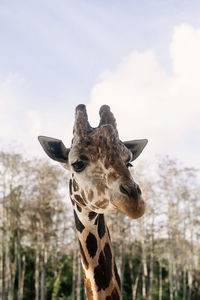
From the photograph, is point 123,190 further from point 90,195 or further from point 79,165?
point 79,165

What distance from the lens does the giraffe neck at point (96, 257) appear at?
102 inches

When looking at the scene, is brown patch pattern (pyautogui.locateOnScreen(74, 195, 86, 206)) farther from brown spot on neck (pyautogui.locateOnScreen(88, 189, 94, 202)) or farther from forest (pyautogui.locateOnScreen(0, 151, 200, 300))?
forest (pyautogui.locateOnScreen(0, 151, 200, 300))

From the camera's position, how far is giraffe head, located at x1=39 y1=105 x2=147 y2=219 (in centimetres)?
215

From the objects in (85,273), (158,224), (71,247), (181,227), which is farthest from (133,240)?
(85,273)

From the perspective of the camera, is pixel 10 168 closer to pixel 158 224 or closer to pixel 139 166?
pixel 139 166

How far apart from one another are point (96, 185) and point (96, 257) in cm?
69

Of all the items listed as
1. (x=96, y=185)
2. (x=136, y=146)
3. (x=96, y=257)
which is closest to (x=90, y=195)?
(x=96, y=185)

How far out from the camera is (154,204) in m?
25.4

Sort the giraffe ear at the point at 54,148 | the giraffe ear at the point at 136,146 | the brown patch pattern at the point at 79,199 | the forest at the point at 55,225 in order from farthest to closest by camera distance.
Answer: the forest at the point at 55,225 → the giraffe ear at the point at 136,146 → the giraffe ear at the point at 54,148 → the brown patch pattern at the point at 79,199

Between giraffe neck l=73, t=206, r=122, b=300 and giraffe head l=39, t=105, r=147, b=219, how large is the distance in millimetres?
150

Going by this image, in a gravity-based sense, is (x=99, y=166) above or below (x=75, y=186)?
above

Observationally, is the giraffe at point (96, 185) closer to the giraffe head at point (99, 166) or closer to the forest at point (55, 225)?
the giraffe head at point (99, 166)

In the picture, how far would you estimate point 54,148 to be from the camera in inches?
113

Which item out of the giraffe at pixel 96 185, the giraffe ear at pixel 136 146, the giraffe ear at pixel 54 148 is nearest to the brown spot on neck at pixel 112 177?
the giraffe at pixel 96 185
